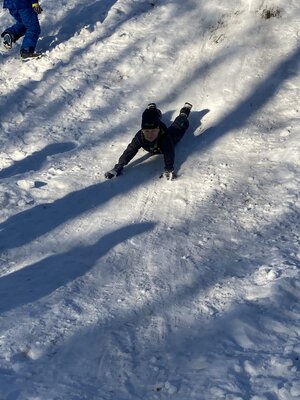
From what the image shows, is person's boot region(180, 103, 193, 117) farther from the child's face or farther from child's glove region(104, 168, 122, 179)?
child's glove region(104, 168, 122, 179)

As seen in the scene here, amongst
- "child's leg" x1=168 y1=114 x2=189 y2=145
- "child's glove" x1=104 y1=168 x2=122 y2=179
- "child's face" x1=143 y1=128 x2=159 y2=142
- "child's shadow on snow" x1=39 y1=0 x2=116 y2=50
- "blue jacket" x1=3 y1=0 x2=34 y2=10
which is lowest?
"child's leg" x1=168 y1=114 x2=189 y2=145

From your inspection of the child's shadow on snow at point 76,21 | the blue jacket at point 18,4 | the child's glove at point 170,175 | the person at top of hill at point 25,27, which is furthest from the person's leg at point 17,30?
the child's glove at point 170,175

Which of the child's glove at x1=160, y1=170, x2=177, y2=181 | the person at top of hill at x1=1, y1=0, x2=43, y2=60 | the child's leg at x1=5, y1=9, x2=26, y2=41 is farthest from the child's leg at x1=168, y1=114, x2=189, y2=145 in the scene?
the child's leg at x1=5, y1=9, x2=26, y2=41

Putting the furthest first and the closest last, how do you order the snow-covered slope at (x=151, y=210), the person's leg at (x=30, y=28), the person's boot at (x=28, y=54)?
the person's boot at (x=28, y=54)
the person's leg at (x=30, y=28)
the snow-covered slope at (x=151, y=210)

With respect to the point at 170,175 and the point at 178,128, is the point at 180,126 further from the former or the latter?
the point at 170,175

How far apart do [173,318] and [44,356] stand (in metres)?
1.16

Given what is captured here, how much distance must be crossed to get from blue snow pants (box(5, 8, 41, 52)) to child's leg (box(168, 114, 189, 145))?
123 inches

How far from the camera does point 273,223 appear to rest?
5.96 meters

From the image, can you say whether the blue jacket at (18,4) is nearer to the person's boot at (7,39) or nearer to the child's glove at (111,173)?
the person's boot at (7,39)

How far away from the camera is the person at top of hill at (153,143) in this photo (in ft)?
22.7

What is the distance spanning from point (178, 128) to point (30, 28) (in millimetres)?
3352

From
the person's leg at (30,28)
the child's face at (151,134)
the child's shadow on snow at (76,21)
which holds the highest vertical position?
the person's leg at (30,28)

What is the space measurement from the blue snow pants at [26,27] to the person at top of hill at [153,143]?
2951 mm

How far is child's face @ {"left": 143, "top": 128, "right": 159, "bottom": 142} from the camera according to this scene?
273 inches
